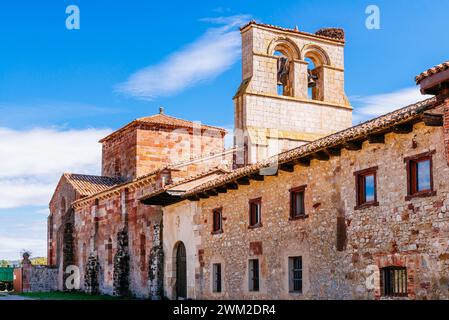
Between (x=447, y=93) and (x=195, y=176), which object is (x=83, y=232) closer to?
(x=195, y=176)

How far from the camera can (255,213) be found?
2247 cm

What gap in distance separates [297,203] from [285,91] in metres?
13.8

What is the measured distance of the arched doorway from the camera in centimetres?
2803

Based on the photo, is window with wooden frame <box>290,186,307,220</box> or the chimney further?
window with wooden frame <box>290,186,307,220</box>

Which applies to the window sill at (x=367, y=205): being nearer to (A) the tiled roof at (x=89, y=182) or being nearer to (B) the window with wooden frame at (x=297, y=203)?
(B) the window with wooden frame at (x=297, y=203)

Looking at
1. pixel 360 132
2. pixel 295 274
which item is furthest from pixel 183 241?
pixel 360 132

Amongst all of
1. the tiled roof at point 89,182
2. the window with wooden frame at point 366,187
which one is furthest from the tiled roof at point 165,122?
the window with wooden frame at point 366,187

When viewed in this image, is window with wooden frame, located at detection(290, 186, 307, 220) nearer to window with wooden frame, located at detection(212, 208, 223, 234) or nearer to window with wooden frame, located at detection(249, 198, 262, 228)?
window with wooden frame, located at detection(249, 198, 262, 228)

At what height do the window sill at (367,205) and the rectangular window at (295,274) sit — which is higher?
the window sill at (367,205)

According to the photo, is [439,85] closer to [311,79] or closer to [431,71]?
[431,71]

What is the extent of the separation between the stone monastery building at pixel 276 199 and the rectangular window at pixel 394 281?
40 mm

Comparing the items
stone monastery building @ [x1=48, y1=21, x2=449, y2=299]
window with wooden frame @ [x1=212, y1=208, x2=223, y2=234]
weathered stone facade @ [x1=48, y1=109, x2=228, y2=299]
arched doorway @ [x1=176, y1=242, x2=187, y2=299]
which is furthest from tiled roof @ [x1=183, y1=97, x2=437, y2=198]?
weathered stone facade @ [x1=48, y1=109, x2=228, y2=299]

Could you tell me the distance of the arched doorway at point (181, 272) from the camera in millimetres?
28031

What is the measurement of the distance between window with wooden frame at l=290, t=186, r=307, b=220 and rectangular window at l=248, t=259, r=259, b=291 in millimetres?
2726
